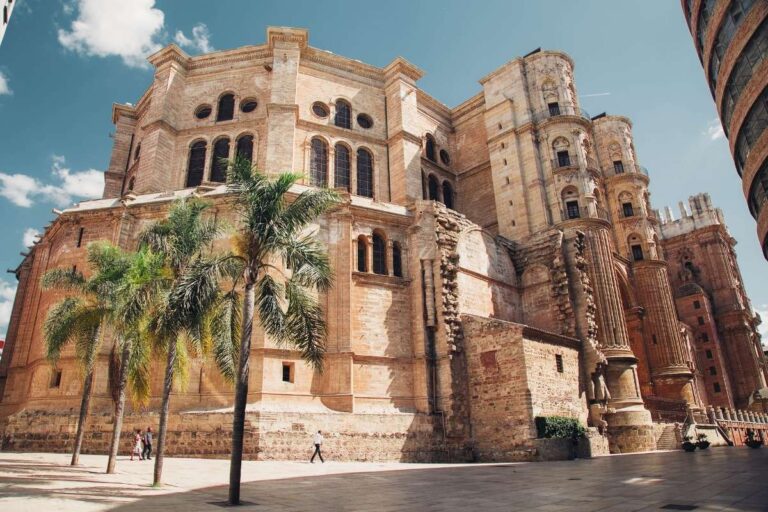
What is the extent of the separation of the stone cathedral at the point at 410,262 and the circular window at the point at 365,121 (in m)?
0.14

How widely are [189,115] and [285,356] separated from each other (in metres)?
17.6

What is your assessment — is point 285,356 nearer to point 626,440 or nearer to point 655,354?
point 626,440

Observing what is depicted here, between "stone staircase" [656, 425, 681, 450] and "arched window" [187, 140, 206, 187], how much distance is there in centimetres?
2772

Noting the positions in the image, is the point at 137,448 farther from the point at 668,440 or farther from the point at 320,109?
the point at 668,440

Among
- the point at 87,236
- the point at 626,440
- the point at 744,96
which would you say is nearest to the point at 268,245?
the point at 87,236

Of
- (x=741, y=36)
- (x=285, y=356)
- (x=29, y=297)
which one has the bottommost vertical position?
(x=285, y=356)

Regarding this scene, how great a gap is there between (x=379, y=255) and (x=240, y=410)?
14473mm

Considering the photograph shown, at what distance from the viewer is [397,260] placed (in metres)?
24.2

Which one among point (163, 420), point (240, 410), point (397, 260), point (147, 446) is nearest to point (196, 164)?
point (397, 260)

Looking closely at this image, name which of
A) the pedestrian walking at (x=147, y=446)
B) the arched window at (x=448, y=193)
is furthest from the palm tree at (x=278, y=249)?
the arched window at (x=448, y=193)

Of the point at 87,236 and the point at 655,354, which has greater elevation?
the point at 87,236

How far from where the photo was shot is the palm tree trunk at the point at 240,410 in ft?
29.9

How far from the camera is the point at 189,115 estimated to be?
30.7 m

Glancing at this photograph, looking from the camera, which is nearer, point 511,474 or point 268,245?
point 268,245
